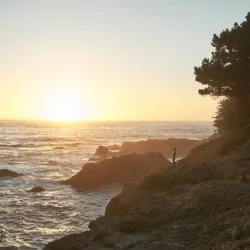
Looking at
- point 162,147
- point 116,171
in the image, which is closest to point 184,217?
point 116,171

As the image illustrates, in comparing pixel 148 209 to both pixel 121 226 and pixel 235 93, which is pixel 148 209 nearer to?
pixel 121 226

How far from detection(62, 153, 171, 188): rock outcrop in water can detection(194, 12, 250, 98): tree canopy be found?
21261 mm

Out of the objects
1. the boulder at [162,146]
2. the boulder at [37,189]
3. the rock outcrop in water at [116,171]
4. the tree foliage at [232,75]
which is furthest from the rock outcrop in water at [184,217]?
the boulder at [162,146]

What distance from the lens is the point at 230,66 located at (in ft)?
87.8

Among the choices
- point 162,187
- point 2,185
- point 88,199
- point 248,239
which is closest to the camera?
point 248,239

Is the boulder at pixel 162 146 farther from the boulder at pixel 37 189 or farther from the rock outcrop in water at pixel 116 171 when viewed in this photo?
the boulder at pixel 37 189

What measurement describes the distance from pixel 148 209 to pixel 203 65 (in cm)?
1590

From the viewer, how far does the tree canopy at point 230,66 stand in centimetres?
2620

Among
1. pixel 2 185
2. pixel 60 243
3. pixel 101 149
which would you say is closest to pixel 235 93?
pixel 60 243

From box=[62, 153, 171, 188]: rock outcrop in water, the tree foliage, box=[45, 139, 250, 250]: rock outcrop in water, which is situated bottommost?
box=[62, 153, 171, 188]: rock outcrop in water

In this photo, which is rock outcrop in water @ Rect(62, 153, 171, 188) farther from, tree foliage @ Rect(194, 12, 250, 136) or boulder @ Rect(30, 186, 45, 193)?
tree foliage @ Rect(194, 12, 250, 136)

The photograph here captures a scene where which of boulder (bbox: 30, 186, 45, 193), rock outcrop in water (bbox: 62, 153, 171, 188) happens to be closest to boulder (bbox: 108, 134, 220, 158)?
rock outcrop in water (bbox: 62, 153, 171, 188)

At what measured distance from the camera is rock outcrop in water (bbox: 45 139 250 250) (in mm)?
11219

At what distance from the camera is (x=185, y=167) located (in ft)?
69.7
